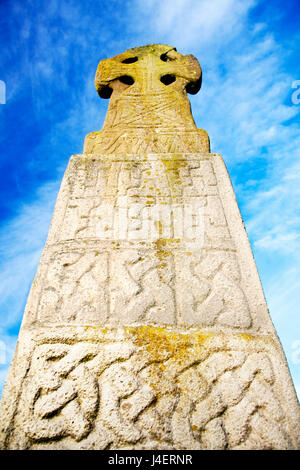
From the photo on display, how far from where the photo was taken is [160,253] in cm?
172

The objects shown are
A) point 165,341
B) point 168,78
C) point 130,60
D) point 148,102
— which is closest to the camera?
point 165,341

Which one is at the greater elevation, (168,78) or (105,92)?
(168,78)

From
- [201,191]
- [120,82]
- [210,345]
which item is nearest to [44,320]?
[210,345]

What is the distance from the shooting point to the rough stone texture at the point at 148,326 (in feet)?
3.84

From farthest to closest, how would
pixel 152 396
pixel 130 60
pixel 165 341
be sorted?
pixel 130 60 → pixel 165 341 → pixel 152 396

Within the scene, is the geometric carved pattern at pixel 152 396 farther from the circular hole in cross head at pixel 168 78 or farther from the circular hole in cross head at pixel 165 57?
the circular hole in cross head at pixel 165 57

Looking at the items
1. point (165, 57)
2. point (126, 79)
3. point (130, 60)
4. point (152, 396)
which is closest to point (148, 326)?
point (152, 396)

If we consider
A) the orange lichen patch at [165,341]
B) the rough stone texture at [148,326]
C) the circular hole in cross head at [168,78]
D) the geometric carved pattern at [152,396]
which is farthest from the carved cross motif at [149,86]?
the geometric carved pattern at [152,396]

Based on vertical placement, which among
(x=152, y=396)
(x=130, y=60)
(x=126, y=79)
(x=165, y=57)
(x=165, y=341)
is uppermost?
(x=165, y=57)

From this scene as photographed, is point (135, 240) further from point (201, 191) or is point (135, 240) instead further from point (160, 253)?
point (201, 191)

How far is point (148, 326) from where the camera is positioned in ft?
4.69

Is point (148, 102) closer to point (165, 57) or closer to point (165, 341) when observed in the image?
point (165, 57)

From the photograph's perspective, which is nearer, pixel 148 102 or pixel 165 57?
pixel 148 102

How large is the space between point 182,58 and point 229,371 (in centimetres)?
373
